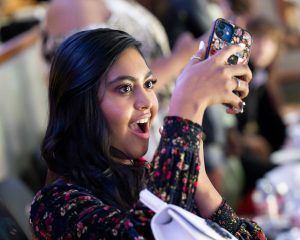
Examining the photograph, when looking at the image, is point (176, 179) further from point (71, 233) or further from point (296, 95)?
point (296, 95)

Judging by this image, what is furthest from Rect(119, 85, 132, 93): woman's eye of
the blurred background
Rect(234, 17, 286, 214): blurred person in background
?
Rect(234, 17, 286, 214): blurred person in background

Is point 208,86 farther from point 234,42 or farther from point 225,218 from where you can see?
point 225,218

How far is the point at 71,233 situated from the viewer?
46.6 inches

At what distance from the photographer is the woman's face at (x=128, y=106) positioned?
4.19 feet

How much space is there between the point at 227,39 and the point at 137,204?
320 mm

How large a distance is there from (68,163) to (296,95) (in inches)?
221

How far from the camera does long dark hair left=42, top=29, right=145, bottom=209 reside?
130 centimetres

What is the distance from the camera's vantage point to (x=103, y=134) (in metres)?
1.29

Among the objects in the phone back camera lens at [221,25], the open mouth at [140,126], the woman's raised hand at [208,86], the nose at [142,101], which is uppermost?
the phone back camera lens at [221,25]

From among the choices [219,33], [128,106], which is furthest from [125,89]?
[219,33]

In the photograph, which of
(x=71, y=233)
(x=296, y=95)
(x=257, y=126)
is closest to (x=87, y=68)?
(x=71, y=233)

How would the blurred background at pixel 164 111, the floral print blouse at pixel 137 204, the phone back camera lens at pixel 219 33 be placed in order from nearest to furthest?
1. the floral print blouse at pixel 137 204
2. the phone back camera lens at pixel 219 33
3. the blurred background at pixel 164 111

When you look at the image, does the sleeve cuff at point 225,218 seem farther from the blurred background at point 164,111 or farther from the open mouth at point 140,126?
the blurred background at point 164,111

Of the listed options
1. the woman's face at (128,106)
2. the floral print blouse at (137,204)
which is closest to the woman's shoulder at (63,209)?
the floral print blouse at (137,204)
